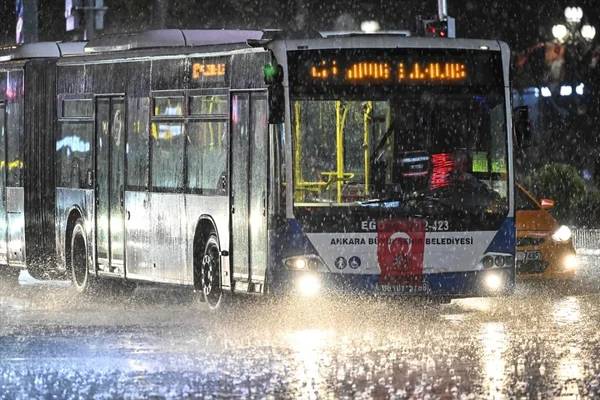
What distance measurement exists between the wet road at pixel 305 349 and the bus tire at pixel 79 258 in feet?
4.78

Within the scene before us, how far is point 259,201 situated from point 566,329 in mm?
3231

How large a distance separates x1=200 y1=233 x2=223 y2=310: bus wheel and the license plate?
4.25 meters

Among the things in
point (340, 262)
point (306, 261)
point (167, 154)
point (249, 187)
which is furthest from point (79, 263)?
point (340, 262)

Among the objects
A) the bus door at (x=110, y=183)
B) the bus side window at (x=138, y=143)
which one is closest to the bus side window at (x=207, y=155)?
the bus side window at (x=138, y=143)

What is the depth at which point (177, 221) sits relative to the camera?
20.0 m

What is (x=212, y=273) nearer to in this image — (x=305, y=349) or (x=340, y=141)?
(x=340, y=141)

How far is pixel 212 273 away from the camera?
63.4ft

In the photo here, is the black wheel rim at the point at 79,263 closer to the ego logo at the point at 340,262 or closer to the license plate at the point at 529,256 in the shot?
the license plate at the point at 529,256

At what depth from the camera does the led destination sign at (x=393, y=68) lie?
17734 mm

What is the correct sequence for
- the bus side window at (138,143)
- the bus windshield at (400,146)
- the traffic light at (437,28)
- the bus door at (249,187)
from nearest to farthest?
the bus windshield at (400,146) → the bus door at (249,187) → the bus side window at (138,143) → the traffic light at (437,28)

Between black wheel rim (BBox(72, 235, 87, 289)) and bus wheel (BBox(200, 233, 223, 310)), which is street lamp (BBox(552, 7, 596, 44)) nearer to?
black wheel rim (BBox(72, 235, 87, 289))

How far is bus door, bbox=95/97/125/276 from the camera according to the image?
2153cm

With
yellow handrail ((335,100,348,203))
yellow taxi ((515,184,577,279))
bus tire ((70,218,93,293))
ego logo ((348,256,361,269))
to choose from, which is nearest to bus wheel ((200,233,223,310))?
ego logo ((348,256,361,269))

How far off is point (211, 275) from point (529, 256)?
14.4 ft
